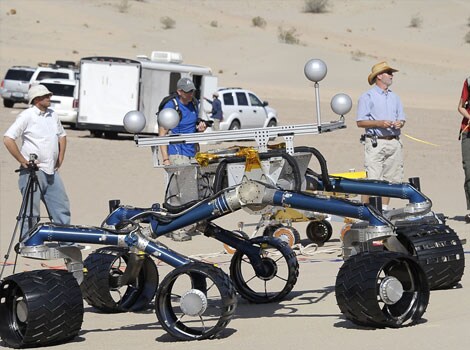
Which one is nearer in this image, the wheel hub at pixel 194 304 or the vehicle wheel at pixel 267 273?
the wheel hub at pixel 194 304

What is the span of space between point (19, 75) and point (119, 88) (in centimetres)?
954

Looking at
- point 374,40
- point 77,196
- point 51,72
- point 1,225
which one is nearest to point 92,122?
point 51,72

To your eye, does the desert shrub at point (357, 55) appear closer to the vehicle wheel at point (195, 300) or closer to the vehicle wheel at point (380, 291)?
the vehicle wheel at point (380, 291)

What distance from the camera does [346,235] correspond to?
848cm

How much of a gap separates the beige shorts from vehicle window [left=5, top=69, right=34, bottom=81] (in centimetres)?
2883

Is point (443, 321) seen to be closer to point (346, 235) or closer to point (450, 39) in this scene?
point (346, 235)

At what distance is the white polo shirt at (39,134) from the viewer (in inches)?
460

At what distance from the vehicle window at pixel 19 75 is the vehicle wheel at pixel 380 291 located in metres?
33.8

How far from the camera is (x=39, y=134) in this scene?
11.7m

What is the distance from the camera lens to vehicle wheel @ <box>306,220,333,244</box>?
43.5 ft

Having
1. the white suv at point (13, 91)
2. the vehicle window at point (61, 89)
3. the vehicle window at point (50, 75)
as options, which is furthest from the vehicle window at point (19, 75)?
the vehicle window at point (61, 89)

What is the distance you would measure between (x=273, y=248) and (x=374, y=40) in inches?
2280

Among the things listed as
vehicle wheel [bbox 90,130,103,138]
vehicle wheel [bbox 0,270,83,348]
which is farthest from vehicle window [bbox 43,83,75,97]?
A: vehicle wheel [bbox 0,270,83,348]

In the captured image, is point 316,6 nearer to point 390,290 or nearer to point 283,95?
point 283,95
